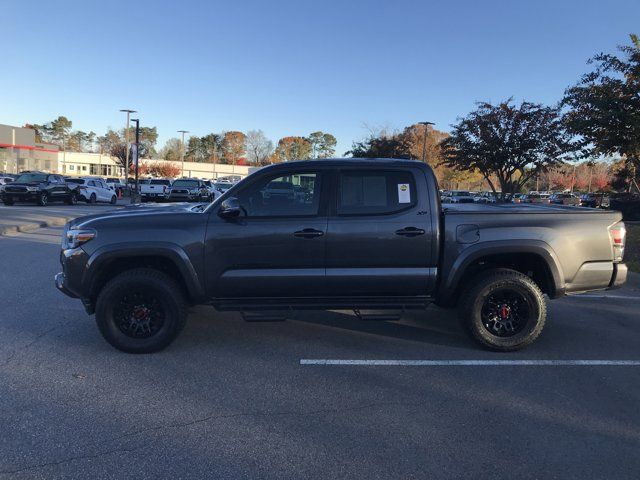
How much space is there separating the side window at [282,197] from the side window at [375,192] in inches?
11.3

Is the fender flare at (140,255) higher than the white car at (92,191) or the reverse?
the reverse

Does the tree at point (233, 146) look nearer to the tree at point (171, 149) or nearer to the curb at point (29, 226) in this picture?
the tree at point (171, 149)

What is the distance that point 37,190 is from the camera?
25703 millimetres

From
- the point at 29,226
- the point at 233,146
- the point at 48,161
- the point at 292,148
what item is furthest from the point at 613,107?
the point at 233,146

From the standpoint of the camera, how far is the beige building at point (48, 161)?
201ft

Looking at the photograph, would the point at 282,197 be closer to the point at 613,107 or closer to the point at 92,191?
the point at 613,107

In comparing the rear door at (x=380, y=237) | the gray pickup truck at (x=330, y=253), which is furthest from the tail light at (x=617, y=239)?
the rear door at (x=380, y=237)

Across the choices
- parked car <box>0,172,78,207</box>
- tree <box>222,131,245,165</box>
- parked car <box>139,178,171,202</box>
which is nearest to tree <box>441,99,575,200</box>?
parked car <box>139,178,171,202</box>

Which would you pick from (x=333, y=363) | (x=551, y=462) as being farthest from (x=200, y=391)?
(x=551, y=462)

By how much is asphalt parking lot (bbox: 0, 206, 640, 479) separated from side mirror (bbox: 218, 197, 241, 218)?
1406 mm

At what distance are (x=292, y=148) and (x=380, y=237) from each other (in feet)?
313

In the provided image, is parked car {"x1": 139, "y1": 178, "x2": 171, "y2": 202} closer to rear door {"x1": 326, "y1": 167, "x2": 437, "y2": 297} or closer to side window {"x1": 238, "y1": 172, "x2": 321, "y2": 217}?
side window {"x1": 238, "y1": 172, "x2": 321, "y2": 217}

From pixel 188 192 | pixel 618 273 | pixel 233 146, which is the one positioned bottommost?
pixel 618 273

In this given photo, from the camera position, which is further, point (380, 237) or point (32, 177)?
point (32, 177)
